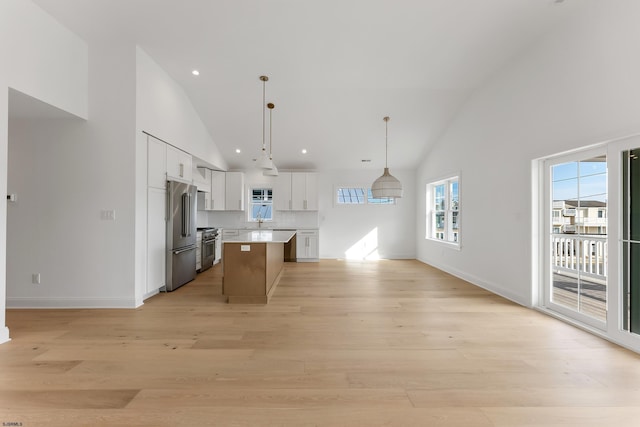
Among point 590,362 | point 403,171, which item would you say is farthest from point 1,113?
point 403,171

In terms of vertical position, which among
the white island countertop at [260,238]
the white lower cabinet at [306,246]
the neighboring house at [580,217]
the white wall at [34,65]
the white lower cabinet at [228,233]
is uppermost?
the white wall at [34,65]

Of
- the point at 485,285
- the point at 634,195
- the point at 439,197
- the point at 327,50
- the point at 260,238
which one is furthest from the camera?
the point at 439,197

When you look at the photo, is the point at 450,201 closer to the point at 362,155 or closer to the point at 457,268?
the point at 457,268

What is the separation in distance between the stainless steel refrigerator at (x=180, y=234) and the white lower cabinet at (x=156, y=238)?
0.08 m

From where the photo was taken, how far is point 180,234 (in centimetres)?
481

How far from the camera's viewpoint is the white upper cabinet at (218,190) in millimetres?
7555

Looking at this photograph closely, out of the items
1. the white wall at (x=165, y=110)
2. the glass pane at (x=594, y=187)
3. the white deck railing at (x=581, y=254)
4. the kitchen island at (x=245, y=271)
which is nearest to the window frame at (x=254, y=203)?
the white wall at (x=165, y=110)

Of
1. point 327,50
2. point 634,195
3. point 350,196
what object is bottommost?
point 634,195

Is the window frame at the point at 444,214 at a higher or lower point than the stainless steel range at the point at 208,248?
higher

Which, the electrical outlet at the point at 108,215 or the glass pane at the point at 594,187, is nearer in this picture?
the glass pane at the point at 594,187

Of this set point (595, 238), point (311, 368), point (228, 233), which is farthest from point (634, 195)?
point (228, 233)

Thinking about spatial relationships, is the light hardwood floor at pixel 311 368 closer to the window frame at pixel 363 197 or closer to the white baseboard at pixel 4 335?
the white baseboard at pixel 4 335

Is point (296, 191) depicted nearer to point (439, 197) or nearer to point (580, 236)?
point (439, 197)

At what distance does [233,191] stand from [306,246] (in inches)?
96.1
